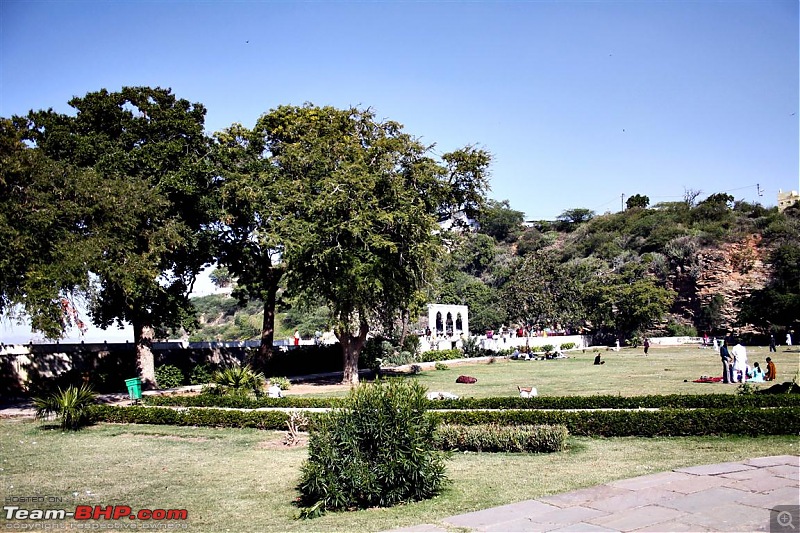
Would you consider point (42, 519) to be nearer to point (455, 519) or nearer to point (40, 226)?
point (455, 519)

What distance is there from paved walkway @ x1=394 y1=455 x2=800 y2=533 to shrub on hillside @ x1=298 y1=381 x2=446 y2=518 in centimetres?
113

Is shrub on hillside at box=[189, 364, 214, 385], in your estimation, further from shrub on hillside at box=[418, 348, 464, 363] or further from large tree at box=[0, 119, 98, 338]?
shrub on hillside at box=[418, 348, 464, 363]

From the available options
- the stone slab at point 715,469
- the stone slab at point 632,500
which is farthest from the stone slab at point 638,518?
the stone slab at point 715,469

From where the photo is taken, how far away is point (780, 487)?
26.7 ft

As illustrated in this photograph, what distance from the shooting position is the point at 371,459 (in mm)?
8617

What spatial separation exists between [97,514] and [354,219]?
701 inches

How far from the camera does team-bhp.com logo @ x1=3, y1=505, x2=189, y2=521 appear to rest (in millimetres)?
8398

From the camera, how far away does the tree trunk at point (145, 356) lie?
83.2 ft

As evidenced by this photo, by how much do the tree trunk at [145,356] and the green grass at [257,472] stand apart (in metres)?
10.6

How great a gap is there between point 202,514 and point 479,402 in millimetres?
8937

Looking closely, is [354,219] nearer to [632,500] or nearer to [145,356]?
[145,356]

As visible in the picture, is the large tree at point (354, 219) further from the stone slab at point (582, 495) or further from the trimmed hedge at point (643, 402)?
the stone slab at point (582, 495)

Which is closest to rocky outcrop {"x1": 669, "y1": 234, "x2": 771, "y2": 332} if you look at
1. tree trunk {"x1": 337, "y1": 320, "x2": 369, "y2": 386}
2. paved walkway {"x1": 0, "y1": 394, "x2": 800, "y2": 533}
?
tree trunk {"x1": 337, "y1": 320, "x2": 369, "y2": 386}

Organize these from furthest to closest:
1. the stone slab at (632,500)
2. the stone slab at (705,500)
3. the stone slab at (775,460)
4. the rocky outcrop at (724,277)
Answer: the rocky outcrop at (724,277) → the stone slab at (775,460) → the stone slab at (632,500) → the stone slab at (705,500)
